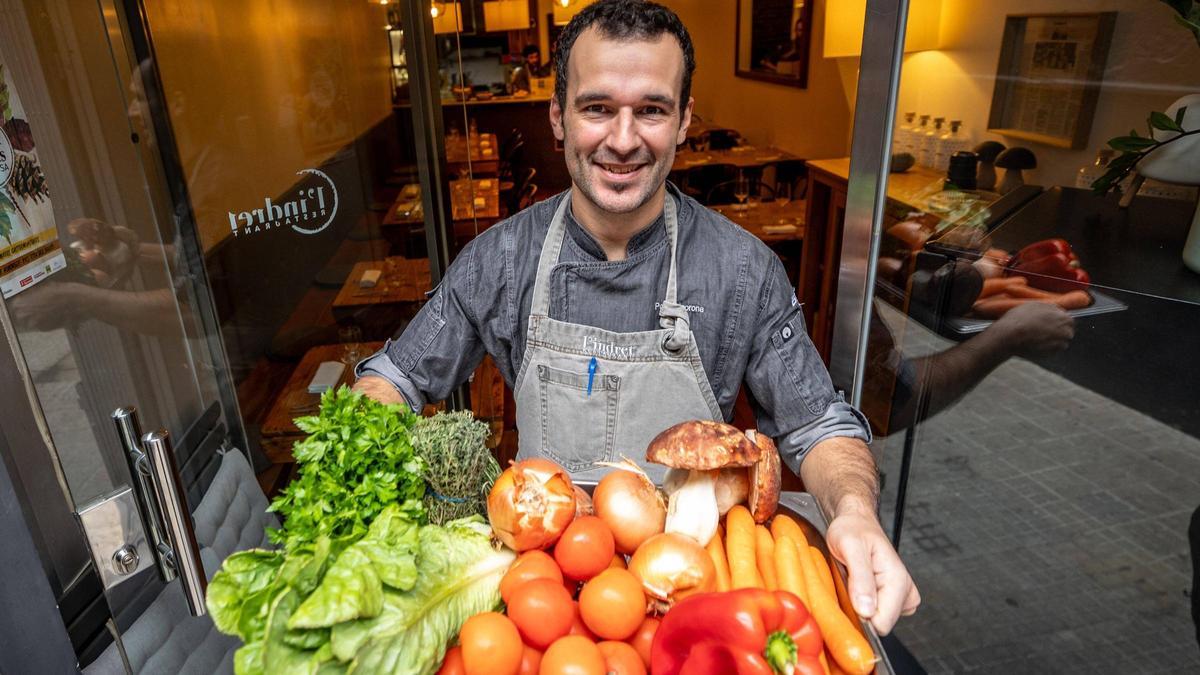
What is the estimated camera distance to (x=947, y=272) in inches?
89.0

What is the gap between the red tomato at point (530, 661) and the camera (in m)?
0.96

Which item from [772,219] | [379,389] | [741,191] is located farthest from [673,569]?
[741,191]

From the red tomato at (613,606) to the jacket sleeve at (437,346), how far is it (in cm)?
96

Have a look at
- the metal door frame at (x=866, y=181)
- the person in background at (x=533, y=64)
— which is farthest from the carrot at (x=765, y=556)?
the person in background at (x=533, y=64)

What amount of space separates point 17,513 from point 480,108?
1099 cm

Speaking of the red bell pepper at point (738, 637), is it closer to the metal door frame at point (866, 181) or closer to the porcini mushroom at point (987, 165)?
the metal door frame at point (866, 181)

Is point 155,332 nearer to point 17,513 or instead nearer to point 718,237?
point 17,513

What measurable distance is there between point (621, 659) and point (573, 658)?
8cm

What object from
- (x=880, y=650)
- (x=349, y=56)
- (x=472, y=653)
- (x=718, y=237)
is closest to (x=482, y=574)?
(x=472, y=653)

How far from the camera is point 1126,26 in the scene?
7.23 ft

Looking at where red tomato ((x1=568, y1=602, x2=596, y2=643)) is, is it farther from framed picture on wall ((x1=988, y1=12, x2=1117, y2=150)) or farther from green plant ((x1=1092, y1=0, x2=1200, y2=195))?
framed picture on wall ((x1=988, y1=12, x2=1117, y2=150))

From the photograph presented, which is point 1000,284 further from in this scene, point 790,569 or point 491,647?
point 491,647

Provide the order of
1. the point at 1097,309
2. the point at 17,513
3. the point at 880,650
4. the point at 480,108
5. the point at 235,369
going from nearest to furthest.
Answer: the point at 880,650, the point at 17,513, the point at 1097,309, the point at 235,369, the point at 480,108

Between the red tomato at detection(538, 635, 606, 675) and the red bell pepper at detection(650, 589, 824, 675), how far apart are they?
0.09m
